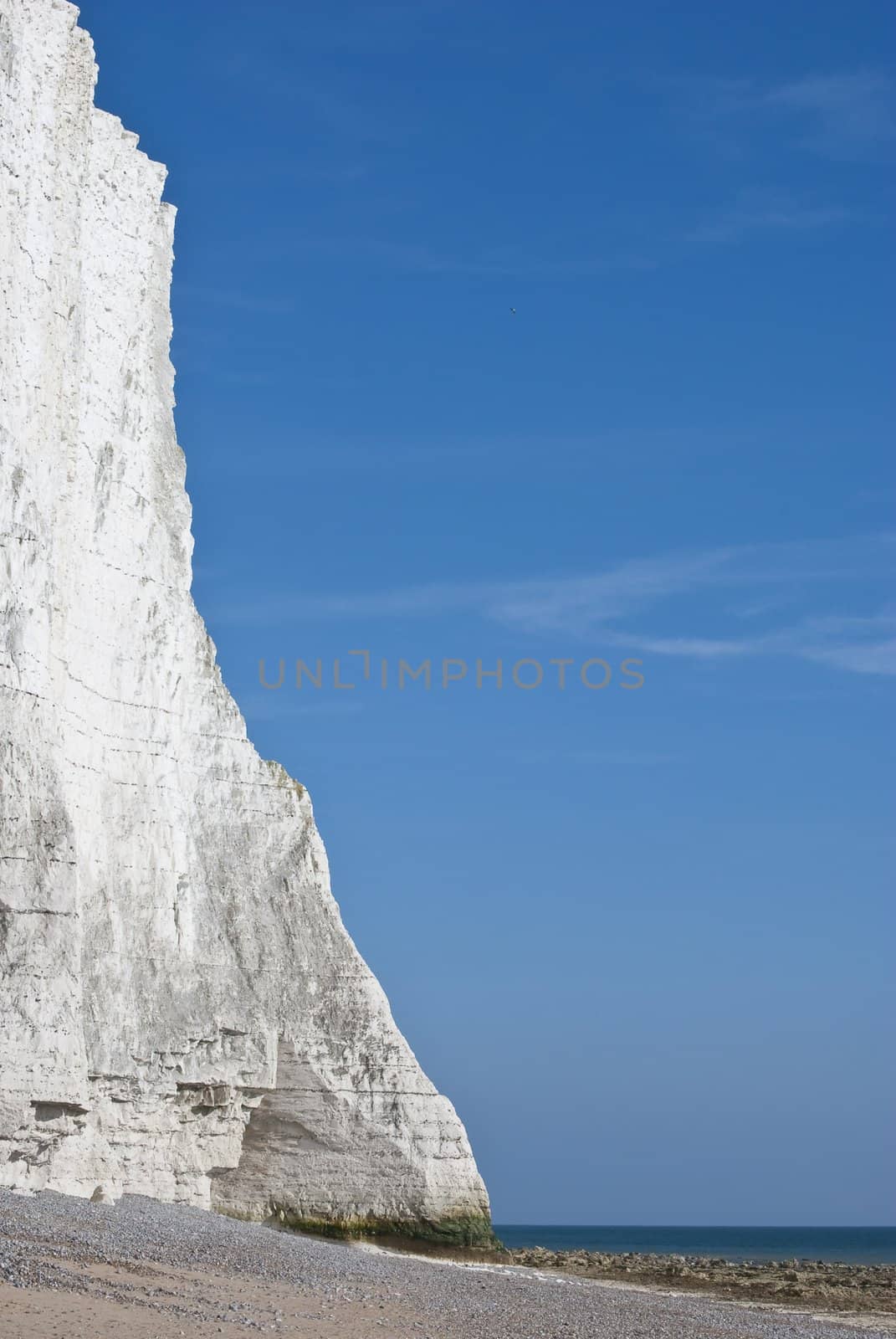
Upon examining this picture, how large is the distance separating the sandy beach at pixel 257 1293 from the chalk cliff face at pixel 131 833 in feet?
6.37

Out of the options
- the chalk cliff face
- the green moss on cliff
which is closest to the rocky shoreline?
the green moss on cliff

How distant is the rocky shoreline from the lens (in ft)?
79.3

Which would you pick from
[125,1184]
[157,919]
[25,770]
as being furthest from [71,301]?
[125,1184]

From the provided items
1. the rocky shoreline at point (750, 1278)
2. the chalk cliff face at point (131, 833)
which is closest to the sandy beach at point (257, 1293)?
the chalk cliff face at point (131, 833)

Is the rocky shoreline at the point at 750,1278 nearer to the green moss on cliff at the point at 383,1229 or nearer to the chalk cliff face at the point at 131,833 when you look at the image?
the green moss on cliff at the point at 383,1229

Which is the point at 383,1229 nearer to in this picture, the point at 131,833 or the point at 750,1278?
the point at 131,833

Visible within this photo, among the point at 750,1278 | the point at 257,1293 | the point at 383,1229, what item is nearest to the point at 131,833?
the point at 383,1229

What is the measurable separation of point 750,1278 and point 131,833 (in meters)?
13.9

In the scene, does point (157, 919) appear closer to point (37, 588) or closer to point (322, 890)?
point (322, 890)

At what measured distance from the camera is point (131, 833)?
852 inches

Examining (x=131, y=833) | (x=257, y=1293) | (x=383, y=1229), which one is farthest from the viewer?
Answer: (x=383, y=1229)

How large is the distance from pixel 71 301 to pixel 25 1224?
11056mm

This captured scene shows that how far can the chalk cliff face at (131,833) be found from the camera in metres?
17.6

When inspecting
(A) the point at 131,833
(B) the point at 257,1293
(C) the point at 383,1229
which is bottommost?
(B) the point at 257,1293
